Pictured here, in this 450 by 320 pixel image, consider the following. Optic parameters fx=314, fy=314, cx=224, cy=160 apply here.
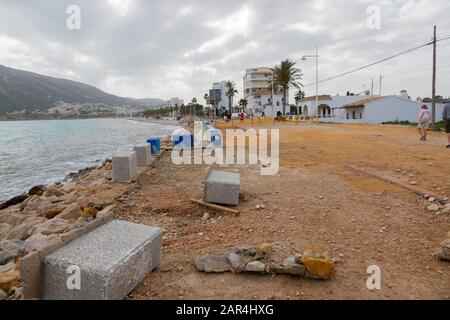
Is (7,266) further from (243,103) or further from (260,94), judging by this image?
(243,103)

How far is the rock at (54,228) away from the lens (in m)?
5.65

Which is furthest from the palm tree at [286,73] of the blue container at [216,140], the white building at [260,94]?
the blue container at [216,140]

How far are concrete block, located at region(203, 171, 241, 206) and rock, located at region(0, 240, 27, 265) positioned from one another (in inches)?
124

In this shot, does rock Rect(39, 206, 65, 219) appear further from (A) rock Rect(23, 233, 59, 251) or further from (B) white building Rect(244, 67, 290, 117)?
(B) white building Rect(244, 67, 290, 117)

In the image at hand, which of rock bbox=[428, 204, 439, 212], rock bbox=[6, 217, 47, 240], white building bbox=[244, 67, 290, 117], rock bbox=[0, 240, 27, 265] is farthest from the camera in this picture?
white building bbox=[244, 67, 290, 117]

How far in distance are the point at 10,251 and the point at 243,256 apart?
4.38 metres

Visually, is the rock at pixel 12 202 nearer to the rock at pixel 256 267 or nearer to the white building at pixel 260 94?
the rock at pixel 256 267

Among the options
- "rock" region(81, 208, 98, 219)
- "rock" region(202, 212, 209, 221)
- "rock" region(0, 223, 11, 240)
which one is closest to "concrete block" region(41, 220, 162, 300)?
"rock" region(202, 212, 209, 221)

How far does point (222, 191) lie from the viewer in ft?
18.8

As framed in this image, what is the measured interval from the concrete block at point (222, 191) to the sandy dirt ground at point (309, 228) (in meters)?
0.27

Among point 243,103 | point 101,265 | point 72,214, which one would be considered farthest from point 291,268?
point 243,103

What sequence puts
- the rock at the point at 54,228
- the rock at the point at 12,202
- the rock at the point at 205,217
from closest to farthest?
the rock at the point at 205,217 → the rock at the point at 54,228 → the rock at the point at 12,202

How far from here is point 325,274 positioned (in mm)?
3119

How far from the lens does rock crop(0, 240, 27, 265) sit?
16.6ft
